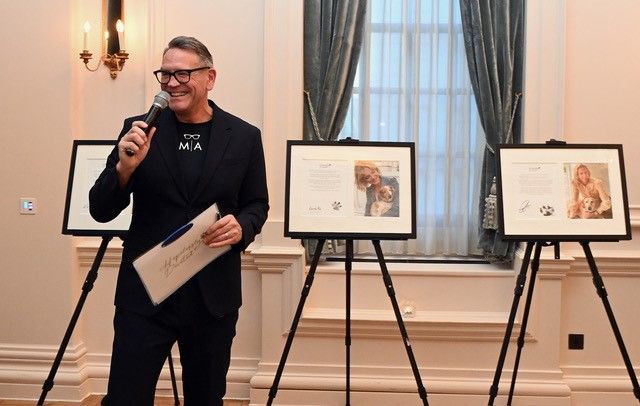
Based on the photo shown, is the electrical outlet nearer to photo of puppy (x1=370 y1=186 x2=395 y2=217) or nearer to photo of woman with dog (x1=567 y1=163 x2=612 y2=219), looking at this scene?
photo of woman with dog (x1=567 y1=163 x2=612 y2=219)

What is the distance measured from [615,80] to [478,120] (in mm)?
795

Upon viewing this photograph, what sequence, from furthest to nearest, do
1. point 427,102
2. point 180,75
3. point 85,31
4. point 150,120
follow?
point 427,102 < point 85,31 < point 180,75 < point 150,120

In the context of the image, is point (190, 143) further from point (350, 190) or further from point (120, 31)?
point (120, 31)

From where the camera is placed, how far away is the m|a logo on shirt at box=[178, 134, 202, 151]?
2430mm

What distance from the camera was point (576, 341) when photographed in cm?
402

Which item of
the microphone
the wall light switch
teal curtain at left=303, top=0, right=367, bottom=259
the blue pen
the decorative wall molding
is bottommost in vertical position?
the decorative wall molding

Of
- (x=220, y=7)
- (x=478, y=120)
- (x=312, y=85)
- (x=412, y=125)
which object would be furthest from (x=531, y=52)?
(x=220, y=7)

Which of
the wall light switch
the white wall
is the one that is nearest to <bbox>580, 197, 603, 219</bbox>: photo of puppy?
the white wall

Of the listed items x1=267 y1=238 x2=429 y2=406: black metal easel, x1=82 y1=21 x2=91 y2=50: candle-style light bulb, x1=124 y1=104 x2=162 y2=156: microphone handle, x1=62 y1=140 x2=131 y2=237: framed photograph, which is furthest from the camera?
x1=82 y1=21 x2=91 y2=50: candle-style light bulb

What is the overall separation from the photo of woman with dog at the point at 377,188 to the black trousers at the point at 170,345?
1.09 meters

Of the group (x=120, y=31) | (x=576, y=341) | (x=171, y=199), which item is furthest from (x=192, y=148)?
(x=576, y=341)

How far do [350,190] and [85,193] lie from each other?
134cm

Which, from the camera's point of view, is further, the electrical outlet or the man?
the electrical outlet

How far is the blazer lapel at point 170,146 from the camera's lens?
2379mm
